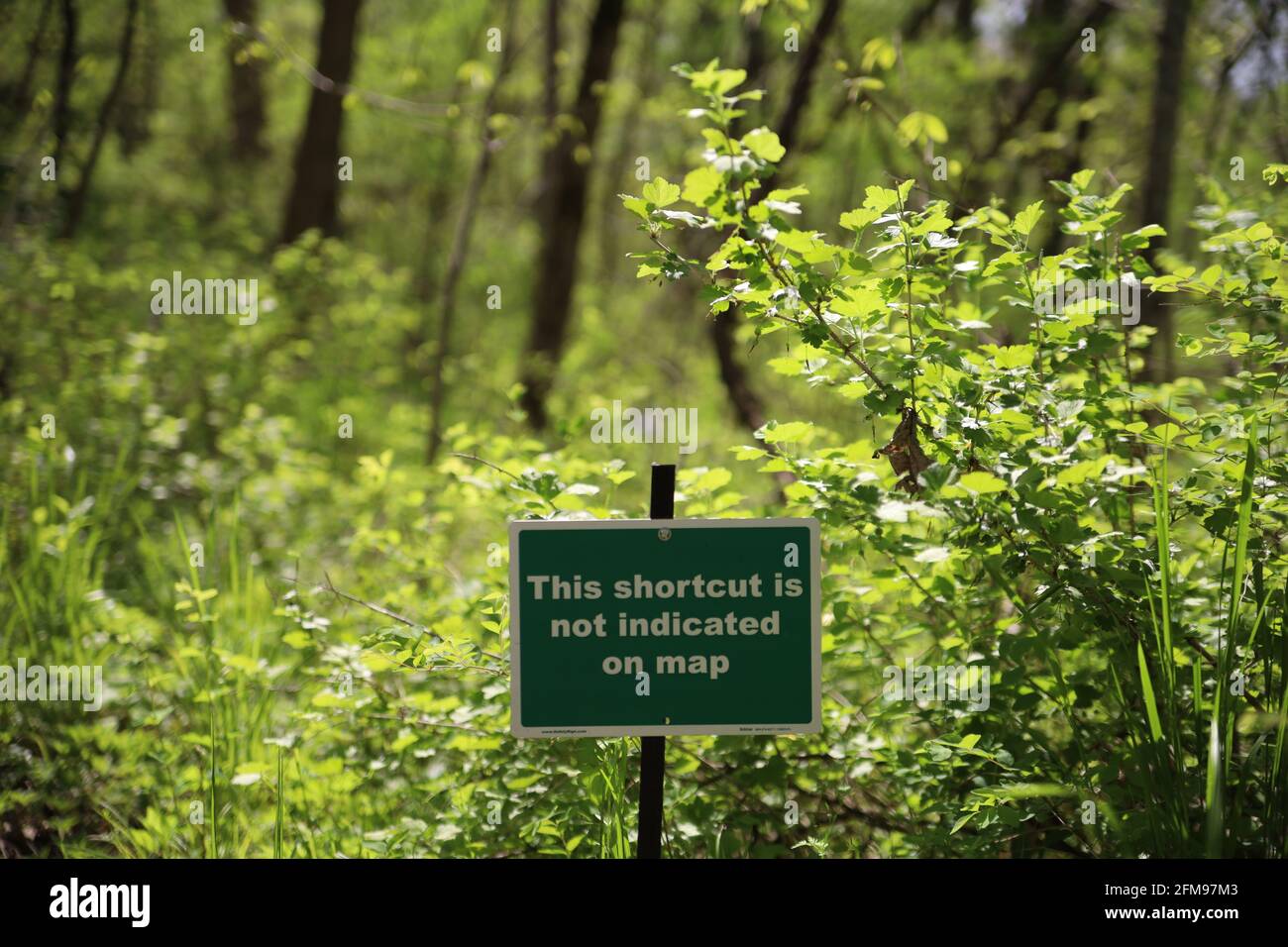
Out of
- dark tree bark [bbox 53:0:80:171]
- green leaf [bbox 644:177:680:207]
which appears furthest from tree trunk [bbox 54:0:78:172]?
green leaf [bbox 644:177:680:207]

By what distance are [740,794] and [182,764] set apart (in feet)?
6.65

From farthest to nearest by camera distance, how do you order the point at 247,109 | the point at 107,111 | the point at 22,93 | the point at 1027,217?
the point at 247,109
the point at 22,93
the point at 107,111
the point at 1027,217

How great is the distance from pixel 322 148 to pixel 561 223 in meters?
2.88

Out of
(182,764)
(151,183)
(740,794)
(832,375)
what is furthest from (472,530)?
(151,183)

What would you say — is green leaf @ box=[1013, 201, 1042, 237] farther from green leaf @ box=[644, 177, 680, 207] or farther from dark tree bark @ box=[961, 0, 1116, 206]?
dark tree bark @ box=[961, 0, 1116, 206]

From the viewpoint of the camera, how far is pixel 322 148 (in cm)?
1077

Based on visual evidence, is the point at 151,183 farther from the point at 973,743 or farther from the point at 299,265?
the point at 973,743

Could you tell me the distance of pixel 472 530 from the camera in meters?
6.51

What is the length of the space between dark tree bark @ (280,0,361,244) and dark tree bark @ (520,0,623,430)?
7.73ft

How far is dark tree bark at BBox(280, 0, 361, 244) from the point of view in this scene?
1055cm

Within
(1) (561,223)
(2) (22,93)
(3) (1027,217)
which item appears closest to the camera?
(3) (1027,217)
